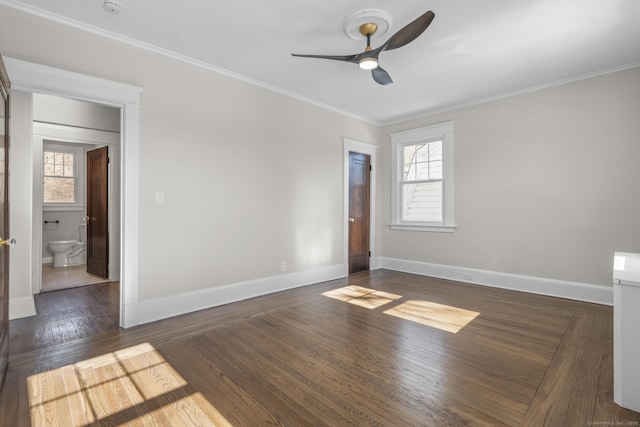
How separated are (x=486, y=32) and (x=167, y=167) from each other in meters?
3.30

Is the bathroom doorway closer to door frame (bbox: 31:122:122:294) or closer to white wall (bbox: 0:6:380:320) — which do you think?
door frame (bbox: 31:122:122:294)

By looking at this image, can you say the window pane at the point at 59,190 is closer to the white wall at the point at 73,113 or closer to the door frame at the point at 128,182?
the white wall at the point at 73,113

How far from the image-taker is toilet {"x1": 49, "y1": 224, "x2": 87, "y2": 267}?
19.1 ft

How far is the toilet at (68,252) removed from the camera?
5.82 metres

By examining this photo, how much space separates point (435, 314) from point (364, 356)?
128cm

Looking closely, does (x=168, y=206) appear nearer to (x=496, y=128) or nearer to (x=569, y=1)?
(x=569, y=1)

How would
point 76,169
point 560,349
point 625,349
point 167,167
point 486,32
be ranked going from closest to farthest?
point 625,349, point 560,349, point 486,32, point 167,167, point 76,169

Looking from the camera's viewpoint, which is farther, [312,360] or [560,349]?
[560,349]

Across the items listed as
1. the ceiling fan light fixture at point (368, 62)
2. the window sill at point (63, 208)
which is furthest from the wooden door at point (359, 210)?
the window sill at point (63, 208)

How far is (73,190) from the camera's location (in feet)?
21.6

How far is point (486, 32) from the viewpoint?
278cm

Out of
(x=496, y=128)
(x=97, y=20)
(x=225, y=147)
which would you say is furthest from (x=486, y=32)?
(x=97, y=20)

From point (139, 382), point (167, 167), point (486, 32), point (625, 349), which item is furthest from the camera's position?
point (167, 167)

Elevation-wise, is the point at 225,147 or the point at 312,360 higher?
the point at 225,147
